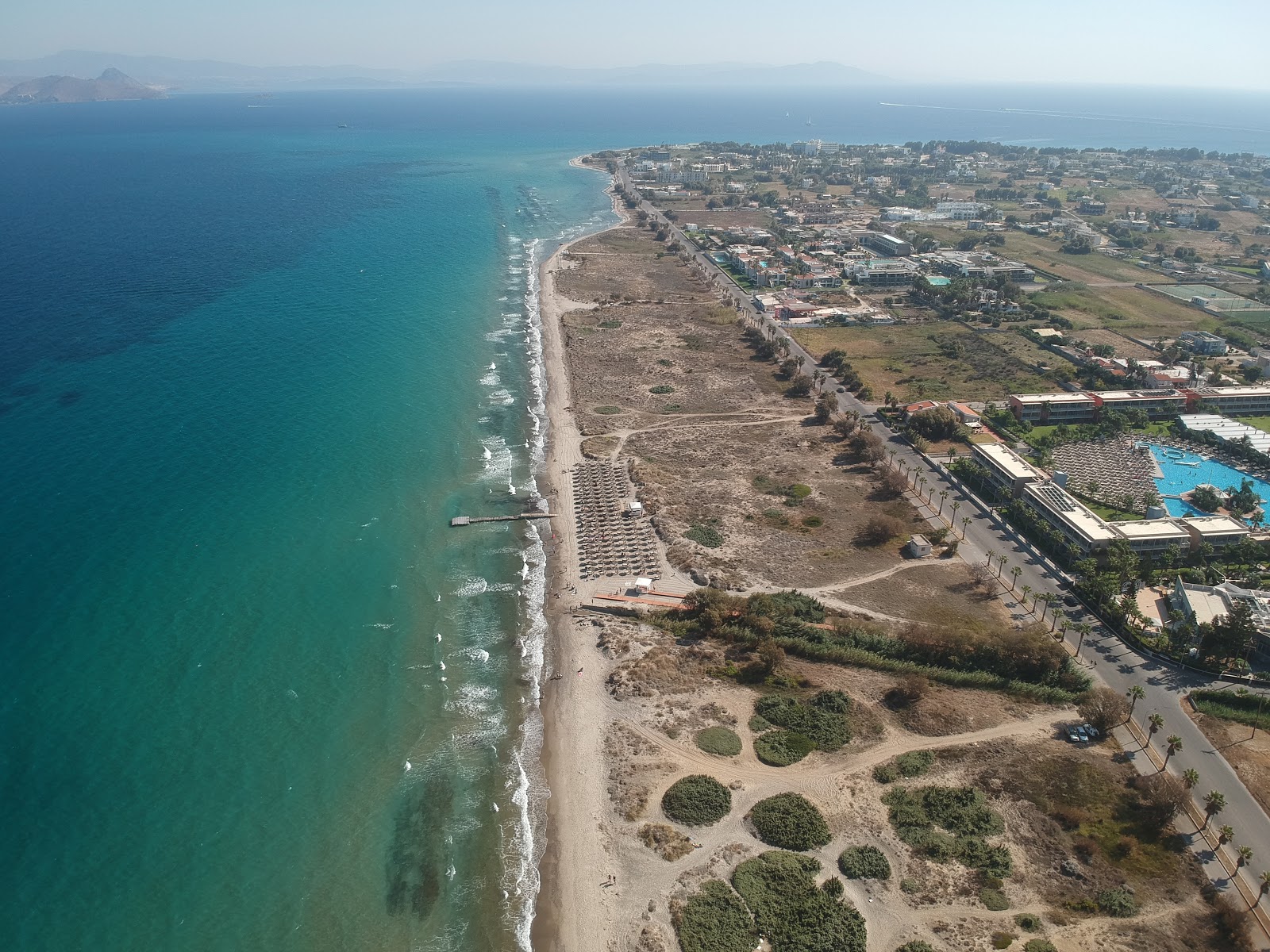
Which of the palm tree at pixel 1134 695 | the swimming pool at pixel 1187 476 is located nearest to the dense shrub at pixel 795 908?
the palm tree at pixel 1134 695

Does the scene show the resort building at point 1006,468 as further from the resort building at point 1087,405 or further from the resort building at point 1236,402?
the resort building at point 1236,402

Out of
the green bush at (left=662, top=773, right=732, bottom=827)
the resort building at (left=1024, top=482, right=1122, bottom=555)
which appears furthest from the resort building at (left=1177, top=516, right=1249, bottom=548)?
the green bush at (left=662, top=773, right=732, bottom=827)

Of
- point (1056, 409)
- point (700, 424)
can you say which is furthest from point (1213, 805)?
point (700, 424)

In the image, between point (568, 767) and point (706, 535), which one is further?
point (706, 535)

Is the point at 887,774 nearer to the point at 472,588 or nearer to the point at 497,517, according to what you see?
the point at 472,588

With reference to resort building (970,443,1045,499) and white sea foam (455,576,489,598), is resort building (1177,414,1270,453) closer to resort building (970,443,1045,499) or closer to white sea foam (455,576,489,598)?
resort building (970,443,1045,499)
